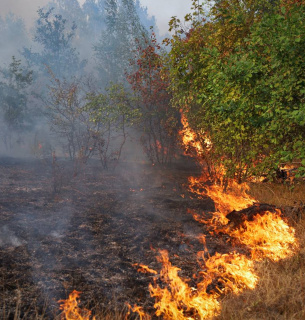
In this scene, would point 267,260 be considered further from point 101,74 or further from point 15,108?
point 101,74

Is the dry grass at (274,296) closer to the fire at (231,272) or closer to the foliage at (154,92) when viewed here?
the fire at (231,272)

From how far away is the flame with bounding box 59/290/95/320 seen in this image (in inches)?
188

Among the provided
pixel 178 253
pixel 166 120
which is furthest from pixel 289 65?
pixel 166 120

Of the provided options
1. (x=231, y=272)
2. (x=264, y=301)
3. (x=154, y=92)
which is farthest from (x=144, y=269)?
(x=154, y=92)

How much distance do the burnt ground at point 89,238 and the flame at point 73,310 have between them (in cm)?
14

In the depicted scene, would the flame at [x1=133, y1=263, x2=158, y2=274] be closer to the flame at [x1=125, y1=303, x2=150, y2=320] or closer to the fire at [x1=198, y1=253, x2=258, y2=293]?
the fire at [x1=198, y1=253, x2=258, y2=293]

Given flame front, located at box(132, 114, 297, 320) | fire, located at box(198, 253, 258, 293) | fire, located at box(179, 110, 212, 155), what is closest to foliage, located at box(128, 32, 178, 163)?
fire, located at box(179, 110, 212, 155)

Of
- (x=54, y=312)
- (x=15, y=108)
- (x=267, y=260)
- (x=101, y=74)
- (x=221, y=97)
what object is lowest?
(x=54, y=312)

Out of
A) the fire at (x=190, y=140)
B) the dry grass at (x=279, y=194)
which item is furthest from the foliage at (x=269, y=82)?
the fire at (x=190, y=140)

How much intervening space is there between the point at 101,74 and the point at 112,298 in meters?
38.6

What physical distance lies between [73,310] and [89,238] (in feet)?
10.5

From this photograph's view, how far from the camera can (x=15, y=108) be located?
25.1 meters

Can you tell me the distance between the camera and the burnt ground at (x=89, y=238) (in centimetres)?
560

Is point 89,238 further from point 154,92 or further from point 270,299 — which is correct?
point 154,92
